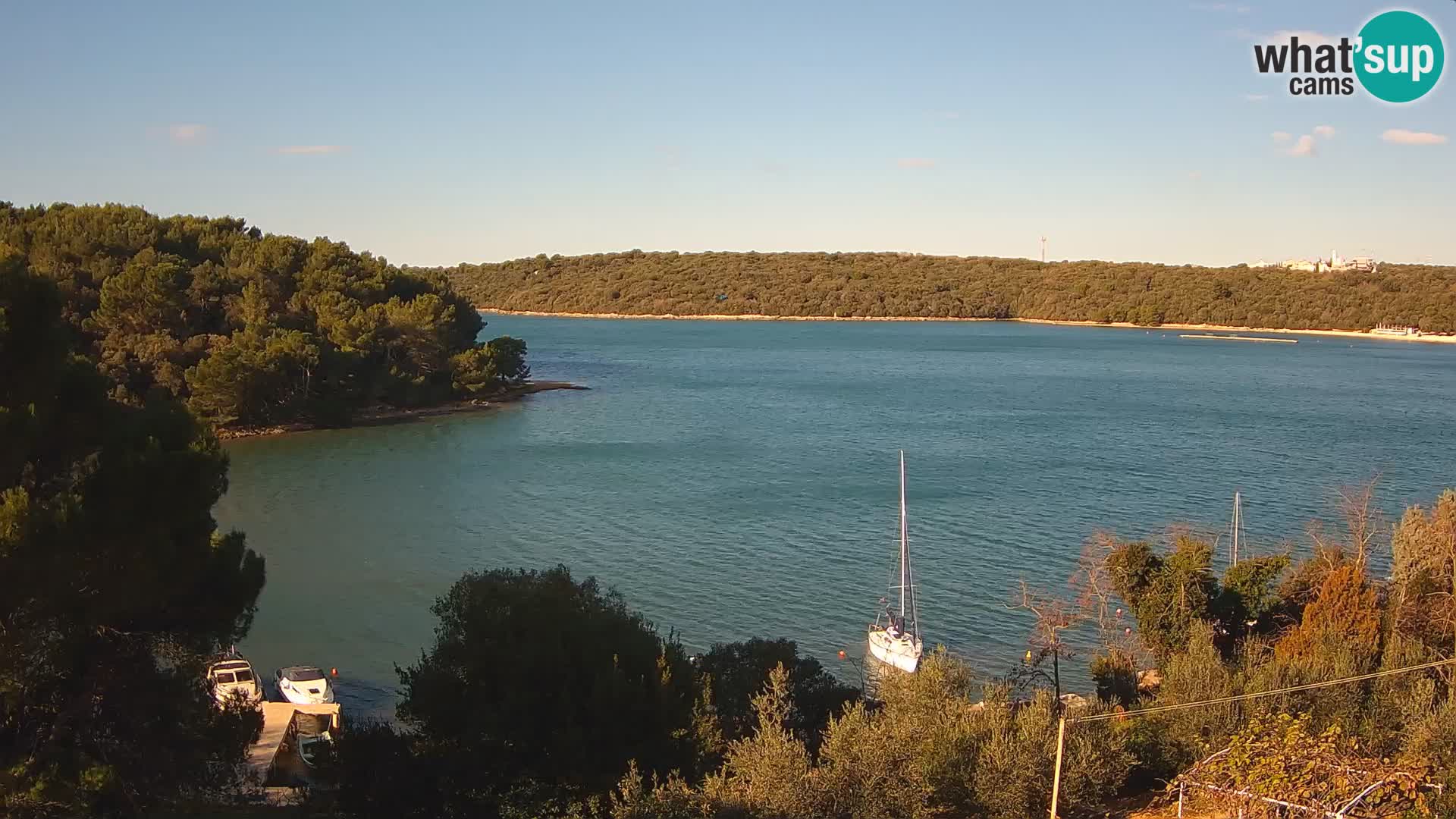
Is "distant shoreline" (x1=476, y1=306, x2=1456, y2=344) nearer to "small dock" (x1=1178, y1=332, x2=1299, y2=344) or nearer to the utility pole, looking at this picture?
"small dock" (x1=1178, y1=332, x2=1299, y2=344)

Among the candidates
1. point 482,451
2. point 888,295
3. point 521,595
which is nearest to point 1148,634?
point 521,595

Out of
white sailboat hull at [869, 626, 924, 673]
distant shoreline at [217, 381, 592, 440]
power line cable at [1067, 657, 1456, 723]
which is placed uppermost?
distant shoreline at [217, 381, 592, 440]

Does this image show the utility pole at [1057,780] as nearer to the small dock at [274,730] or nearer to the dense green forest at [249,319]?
the small dock at [274,730]

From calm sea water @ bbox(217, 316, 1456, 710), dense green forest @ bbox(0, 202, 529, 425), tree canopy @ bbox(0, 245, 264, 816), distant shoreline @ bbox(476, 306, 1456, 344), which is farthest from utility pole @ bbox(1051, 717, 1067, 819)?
distant shoreline @ bbox(476, 306, 1456, 344)

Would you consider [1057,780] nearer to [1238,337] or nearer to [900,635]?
[900,635]

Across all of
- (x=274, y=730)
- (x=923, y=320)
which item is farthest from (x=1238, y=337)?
(x=274, y=730)

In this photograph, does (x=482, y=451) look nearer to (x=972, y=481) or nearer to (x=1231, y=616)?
(x=972, y=481)
